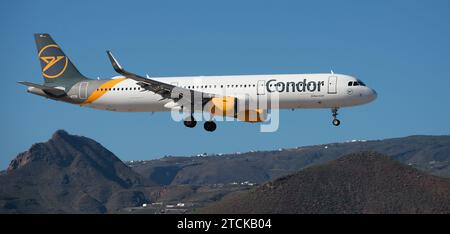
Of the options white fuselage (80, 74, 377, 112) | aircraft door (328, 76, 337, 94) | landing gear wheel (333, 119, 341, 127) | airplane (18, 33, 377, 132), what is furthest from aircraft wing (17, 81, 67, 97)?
landing gear wheel (333, 119, 341, 127)

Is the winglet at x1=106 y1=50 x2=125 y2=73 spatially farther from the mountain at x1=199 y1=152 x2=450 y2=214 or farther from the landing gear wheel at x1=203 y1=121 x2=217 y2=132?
the mountain at x1=199 y1=152 x2=450 y2=214

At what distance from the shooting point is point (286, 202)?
490ft

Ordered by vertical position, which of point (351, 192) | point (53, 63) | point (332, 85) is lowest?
point (351, 192)

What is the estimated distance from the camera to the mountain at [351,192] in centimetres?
14650

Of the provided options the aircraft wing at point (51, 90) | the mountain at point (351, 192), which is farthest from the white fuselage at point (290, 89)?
the mountain at point (351, 192)

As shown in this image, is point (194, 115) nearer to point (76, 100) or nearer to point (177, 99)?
point (177, 99)

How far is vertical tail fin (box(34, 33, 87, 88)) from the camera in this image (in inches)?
3332

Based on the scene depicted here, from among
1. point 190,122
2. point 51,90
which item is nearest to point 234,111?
point 190,122

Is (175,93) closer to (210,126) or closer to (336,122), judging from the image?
(210,126)

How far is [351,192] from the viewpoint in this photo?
15800 cm

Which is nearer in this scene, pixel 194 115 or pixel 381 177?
pixel 194 115

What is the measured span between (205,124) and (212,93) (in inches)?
126
